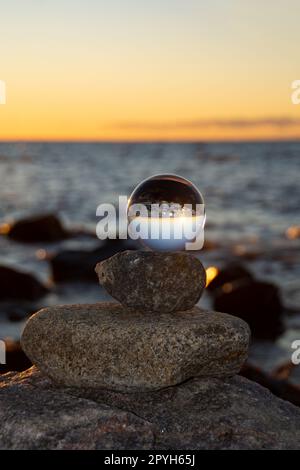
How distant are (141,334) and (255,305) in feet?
29.3

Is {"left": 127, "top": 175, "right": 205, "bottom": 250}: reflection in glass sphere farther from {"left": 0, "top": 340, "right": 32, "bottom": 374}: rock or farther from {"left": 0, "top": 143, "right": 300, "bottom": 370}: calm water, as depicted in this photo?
{"left": 0, "top": 143, "right": 300, "bottom": 370}: calm water

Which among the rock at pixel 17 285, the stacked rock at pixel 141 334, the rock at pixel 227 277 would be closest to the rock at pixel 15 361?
the stacked rock at pixel 141 334

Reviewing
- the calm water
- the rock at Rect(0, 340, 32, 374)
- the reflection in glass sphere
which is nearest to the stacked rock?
the reflection in glass sphere

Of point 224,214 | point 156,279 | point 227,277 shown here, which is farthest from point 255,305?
point 224,214

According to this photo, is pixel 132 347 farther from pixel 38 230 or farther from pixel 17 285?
pixel 38 230

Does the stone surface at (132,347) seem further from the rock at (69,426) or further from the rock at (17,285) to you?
the rock at (17,285)

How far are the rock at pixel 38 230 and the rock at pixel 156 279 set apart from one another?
19312 mm

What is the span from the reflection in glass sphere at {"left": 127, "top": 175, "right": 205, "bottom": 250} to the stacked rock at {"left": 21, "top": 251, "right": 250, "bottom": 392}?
140mm

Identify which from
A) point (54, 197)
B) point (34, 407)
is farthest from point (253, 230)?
point (34, 407)

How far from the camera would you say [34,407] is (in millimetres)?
4891

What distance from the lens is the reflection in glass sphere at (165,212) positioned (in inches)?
206

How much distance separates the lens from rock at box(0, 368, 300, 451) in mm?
4547

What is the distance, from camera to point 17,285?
1527 cm
